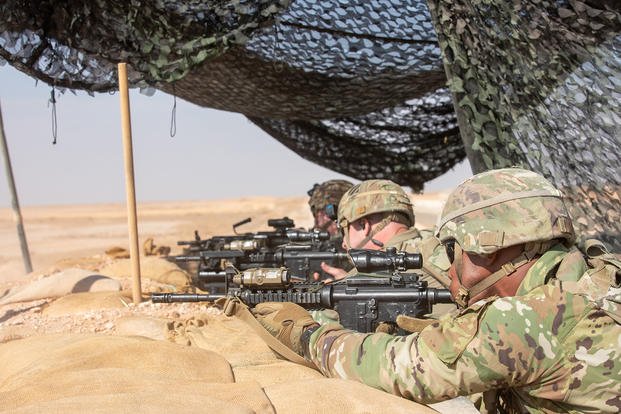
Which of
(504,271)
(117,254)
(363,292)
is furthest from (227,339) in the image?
(117,254)

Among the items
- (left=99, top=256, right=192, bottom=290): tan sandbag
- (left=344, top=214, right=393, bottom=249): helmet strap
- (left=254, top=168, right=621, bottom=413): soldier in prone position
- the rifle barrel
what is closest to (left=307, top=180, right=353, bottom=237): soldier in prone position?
(left=99, top=256, right=192, bottom=290): tan sandbag

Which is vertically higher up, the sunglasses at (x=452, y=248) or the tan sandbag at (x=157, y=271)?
the sunglasses at (x=452, y=248)

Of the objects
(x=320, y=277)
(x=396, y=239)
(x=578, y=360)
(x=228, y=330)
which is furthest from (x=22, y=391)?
(x=320, y=277)

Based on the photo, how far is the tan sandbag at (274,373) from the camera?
2.66 meters

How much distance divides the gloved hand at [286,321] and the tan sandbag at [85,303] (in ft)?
6.09

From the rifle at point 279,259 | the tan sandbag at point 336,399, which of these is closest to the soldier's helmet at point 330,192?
the rifle at point 279,259

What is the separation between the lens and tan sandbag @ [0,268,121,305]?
17.4ft

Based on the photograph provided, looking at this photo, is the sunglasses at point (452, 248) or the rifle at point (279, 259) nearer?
the sunglasses at point (452, 248)

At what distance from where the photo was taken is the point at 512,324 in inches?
79.5

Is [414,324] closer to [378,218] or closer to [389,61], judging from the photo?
[378,218]

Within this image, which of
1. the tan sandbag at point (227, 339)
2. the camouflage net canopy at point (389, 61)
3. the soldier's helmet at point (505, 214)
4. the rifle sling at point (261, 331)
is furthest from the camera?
the camouflage net canopy at point (389, 61)

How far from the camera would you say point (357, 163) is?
7461 millimetres

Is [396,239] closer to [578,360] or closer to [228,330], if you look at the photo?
[228,330]

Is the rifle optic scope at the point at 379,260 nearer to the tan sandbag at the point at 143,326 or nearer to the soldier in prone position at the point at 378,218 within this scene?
the soldier in prone position at the point at 378,218
